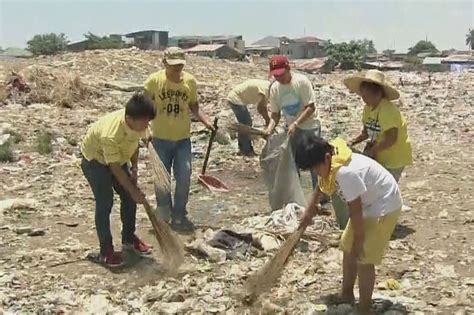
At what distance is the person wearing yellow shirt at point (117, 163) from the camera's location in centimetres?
500

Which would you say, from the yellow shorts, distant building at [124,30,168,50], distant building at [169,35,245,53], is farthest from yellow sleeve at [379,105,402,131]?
distant building at [169,35,245,53]

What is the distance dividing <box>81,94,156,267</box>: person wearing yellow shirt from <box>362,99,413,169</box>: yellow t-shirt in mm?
1810

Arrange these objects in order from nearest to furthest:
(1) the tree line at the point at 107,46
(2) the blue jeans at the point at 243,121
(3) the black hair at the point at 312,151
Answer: (3) the black hair at the point at 312,151, (2) the blue jeans at the point at 243,121, (1) the tree line at the point at 107,46

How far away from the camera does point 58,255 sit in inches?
228

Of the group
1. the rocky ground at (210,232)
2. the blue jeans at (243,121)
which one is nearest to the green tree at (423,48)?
the rocky ground at (210,232)

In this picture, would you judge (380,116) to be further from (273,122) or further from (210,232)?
(210,232)

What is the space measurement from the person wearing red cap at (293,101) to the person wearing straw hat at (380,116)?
2.69 ft

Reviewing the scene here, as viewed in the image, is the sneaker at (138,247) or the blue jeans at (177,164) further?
the blue jeans at (177,164)

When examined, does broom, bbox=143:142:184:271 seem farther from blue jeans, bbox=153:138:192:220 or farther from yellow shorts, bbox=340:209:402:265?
yellow shorts, bbox=340:209:402:265

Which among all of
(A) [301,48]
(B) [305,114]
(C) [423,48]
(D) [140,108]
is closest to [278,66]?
(B) [305,114]

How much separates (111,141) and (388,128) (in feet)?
6.90

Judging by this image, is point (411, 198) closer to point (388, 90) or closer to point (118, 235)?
point (388, 90)

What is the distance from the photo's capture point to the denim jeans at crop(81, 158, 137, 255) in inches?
211

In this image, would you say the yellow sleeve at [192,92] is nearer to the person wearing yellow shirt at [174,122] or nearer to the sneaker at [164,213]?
the person wearing yellow shirt at [174,122]
